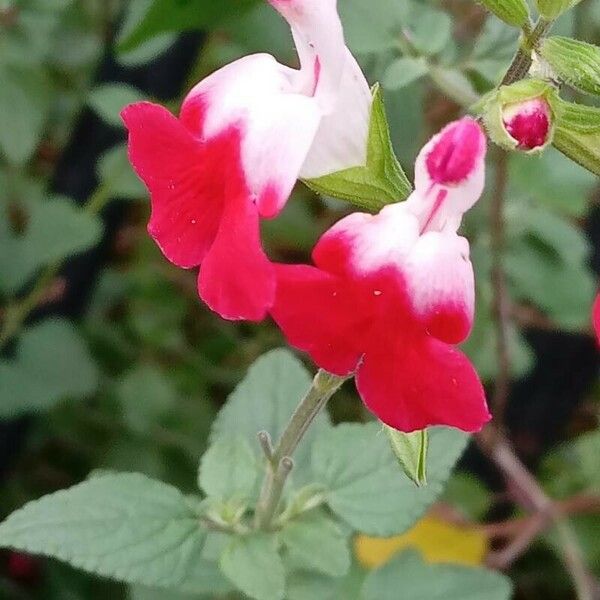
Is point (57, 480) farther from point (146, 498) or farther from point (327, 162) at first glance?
point (327, 162)

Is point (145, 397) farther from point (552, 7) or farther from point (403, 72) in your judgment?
point (552, 7)

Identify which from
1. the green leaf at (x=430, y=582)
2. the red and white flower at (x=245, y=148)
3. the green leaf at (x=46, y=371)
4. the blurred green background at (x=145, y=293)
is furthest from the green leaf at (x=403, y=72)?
the green leaf at (x=46, y=371)

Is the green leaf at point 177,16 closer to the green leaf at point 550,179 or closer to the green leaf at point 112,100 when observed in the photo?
the green leaf at point 112,100

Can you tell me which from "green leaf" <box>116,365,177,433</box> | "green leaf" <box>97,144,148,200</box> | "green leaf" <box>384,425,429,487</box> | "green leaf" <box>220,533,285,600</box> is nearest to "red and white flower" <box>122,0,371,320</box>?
"green leaf" <box>384,425,429,487</box>

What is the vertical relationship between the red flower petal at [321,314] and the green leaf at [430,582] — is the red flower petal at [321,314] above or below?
above

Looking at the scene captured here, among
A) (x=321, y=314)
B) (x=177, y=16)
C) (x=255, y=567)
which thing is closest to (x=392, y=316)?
(x=321, y=314)

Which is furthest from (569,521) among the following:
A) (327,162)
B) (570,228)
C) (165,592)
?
(327,162)
